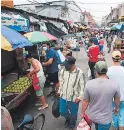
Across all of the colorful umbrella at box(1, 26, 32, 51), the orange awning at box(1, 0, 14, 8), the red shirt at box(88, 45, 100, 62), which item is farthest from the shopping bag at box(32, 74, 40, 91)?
the orange awning at box(1, 0, 14, 8)

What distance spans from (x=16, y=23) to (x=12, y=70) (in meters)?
2.08

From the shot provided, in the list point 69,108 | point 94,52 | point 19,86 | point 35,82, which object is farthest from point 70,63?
point 94,52

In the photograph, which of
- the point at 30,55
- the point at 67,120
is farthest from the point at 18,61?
the point at 67,120

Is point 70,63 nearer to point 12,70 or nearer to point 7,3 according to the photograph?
point 12,70

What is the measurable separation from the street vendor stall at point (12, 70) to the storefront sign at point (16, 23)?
121cm

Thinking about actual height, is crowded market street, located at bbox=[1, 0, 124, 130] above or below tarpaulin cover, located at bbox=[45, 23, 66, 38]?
below

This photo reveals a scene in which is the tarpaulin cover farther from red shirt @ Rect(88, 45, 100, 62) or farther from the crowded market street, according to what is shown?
red shirt @ Rect(88, 45, 100, 62)

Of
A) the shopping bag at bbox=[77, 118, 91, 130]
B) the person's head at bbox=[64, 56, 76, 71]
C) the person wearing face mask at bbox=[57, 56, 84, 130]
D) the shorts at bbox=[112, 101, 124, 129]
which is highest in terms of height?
the person's head at bbox=[64, 56, 76, 71]

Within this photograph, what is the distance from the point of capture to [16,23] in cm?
992

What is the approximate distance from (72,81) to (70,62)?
422 mm

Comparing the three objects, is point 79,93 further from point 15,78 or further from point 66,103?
point 15,78

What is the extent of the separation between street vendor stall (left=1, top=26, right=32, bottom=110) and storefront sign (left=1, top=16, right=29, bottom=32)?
121 centimetres

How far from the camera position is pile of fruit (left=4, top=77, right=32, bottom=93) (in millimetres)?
7664

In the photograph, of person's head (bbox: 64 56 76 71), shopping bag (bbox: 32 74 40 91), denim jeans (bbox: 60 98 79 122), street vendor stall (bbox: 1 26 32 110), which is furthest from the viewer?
shopping bag (bbox: 32 74 40 91)
